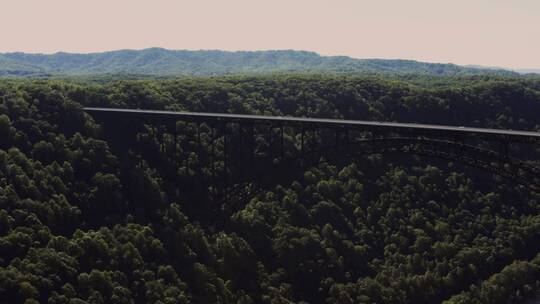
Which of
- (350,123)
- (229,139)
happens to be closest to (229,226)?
(229,139)

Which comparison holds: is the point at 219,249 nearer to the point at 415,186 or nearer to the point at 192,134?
the point at 192,134

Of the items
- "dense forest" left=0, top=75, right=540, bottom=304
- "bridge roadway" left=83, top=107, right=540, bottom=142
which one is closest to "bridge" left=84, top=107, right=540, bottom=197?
"bridge roadway" left=83, top=107, right=540, bottom=142

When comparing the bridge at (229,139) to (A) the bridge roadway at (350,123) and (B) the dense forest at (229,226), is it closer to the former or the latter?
(A) the bridge roadway at (350,123)

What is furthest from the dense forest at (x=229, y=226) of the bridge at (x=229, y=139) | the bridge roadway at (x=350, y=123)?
Answer: the bridge roadway at (x=350, y=123)

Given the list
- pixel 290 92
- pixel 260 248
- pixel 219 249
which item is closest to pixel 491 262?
pixel 260 248

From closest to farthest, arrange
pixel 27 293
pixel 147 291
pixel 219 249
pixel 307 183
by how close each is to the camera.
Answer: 1. pixel 27 293
2. pixel 147 291
3. pixel 219 249
4. pixel 307 183

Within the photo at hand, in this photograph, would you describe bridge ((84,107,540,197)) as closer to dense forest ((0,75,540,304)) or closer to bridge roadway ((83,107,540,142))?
bridge roadway ((83,107,540,142))

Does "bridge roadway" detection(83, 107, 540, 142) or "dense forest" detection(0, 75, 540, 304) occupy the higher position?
"bridge roadway" detection(83, 107, 540, 142)

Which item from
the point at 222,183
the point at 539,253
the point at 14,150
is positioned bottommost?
the point at 539,253
